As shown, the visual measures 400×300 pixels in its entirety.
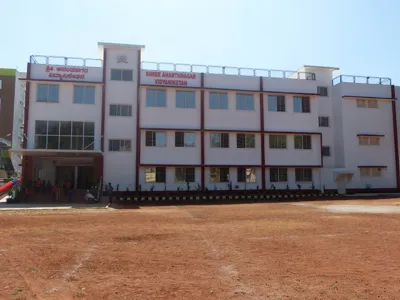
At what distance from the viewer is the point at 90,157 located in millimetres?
30109

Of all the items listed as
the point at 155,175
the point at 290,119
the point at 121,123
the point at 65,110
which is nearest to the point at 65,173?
the point at 65,110

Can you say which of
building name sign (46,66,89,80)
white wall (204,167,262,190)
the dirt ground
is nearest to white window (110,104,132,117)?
building name sign (46,66,89,80)

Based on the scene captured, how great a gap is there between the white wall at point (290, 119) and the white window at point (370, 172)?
21.3 ft

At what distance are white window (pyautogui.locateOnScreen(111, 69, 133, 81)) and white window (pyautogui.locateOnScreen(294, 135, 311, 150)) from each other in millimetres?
15814

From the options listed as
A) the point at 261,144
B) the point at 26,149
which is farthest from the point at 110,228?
the point at 261,144

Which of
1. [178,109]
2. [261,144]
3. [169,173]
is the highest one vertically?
[178,109]

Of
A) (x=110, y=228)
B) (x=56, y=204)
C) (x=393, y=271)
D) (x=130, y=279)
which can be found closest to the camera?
(x=130, y=279)

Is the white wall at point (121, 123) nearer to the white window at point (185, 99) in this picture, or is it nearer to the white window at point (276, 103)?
the white window at point (185, 99)

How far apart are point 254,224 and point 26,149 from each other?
18869mm

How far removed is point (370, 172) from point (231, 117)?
596 inches

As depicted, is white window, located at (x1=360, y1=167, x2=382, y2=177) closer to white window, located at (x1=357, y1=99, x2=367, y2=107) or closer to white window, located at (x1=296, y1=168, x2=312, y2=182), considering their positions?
white window, located at (x1=296, y1=168, x2=312, y2=182)

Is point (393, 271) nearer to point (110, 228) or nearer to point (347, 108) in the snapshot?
point (110, 228)

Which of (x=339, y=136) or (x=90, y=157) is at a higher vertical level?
(x=339, y=136)

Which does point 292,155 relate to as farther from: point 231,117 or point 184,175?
point 184,175
